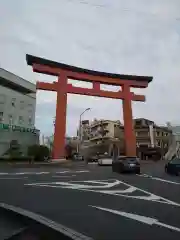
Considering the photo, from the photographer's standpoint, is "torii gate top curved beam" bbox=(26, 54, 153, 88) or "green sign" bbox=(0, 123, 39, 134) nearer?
"torii gate top curved beam" bbox=(26, 54, 153, 88)

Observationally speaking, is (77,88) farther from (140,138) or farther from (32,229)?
(140,138)

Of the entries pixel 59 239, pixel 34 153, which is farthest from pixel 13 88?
pixel 59 239

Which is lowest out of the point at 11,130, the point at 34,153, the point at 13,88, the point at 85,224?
the point at 85,224

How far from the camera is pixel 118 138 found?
96.2m

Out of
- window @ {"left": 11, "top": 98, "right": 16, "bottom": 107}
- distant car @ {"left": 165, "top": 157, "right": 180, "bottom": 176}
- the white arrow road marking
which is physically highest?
window @ {"left": 11, "top": 98, "right": 16, "bottom": 107}

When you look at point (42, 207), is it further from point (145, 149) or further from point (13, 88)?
point (145, 149)

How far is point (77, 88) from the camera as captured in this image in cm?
4700

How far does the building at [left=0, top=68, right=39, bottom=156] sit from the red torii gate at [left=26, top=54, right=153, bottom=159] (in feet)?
53.1

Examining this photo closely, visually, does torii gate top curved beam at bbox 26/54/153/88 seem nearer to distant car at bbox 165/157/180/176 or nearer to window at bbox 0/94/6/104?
window at bbox 0/94/6/104

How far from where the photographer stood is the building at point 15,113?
5885 centimetres

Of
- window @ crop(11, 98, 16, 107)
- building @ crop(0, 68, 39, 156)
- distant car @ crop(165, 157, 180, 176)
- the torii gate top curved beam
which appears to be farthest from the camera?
window @ crop(11, 98, 16, 107)

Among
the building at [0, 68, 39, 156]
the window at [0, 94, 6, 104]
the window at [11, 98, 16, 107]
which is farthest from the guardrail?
the window at [11, 98, 16, 107]

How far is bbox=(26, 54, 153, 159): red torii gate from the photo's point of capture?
45.1 meters

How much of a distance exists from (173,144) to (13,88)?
3524cm
